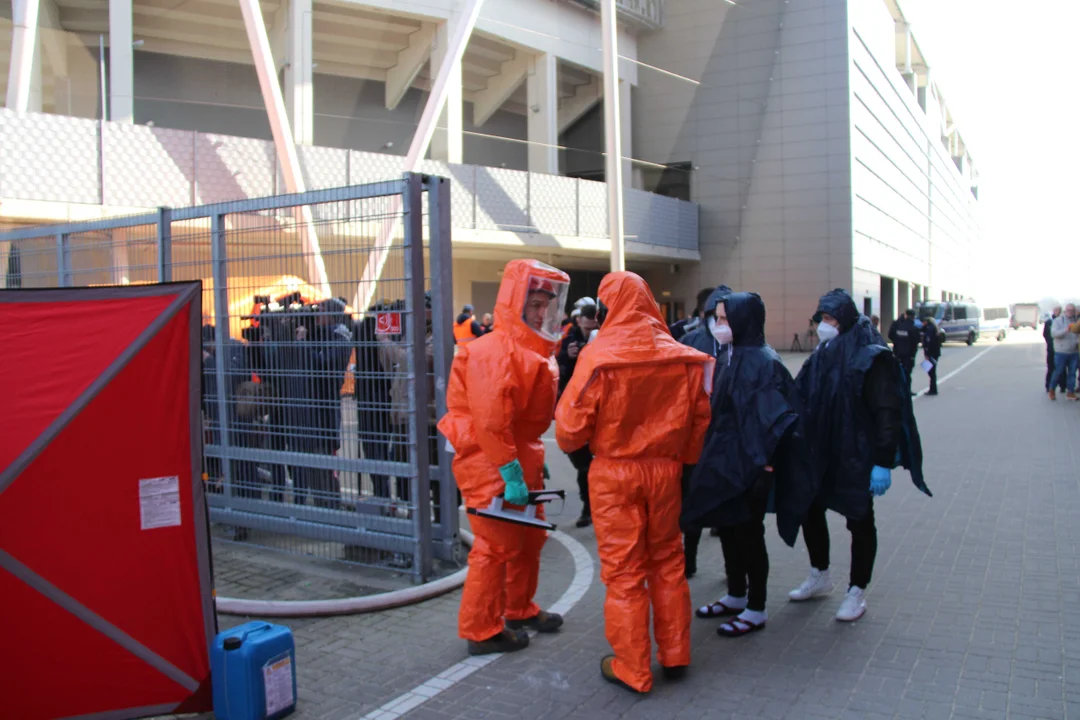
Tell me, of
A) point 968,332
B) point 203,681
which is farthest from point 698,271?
point 203,681

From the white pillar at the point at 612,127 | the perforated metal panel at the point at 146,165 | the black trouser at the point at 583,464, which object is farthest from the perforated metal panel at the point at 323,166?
the black trouser at the point at 583,464

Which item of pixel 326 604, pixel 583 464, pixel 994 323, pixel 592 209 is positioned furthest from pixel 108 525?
pixel 994 323

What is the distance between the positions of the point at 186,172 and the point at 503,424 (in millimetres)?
15391

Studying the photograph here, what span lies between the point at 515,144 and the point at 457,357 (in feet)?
75.8

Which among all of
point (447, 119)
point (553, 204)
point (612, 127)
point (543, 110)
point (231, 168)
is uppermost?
point (543, 110)

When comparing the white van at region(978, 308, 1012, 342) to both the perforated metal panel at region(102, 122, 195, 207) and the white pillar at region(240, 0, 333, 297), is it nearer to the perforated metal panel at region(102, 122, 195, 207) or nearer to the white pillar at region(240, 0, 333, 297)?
the white pillar at region(240, 0, 333, 297)

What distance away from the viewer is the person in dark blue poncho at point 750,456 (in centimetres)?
426

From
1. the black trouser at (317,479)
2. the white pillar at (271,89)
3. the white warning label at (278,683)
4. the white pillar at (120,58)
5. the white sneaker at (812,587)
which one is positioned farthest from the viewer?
the white pillar at (120,58)

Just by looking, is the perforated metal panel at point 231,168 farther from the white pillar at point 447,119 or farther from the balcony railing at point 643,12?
the balcony railing at point 643,12

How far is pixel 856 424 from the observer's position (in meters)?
4.64

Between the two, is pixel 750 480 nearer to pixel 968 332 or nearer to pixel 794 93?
pixel 794 93

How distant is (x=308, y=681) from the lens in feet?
13.3

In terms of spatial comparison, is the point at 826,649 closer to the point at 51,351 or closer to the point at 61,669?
the point at 61,669

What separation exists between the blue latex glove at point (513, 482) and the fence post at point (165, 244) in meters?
3.63
